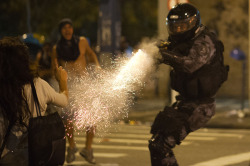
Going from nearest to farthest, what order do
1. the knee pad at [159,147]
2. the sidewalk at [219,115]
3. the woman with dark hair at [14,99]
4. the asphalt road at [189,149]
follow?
the woman with dark hair at [14,99]
the knee pad at [159,147]
the asphalt road at [189,149]
the sidewalk at [219,115]

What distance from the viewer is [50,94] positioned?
4895mm

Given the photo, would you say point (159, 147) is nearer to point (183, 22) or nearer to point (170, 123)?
point (170, 123)

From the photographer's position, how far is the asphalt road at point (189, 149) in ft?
29.4

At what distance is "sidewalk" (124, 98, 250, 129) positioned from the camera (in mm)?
13837

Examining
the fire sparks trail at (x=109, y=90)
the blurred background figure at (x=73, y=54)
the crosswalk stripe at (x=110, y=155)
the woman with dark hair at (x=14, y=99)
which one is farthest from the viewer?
the crosswalk stripe at (x=110, y=155)

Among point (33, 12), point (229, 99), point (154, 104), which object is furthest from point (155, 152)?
point (33, 12)

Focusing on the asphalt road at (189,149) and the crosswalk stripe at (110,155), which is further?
the crosswalk stripe at (110,155)

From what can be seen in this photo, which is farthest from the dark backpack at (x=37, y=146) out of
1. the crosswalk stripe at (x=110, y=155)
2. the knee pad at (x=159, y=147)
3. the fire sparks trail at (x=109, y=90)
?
the crosswalk stripe at (x=110, y=155)

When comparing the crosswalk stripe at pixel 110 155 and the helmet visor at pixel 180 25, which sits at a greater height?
the helmet visor at pixel 180 25

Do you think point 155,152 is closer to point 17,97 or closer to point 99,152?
point 17,97

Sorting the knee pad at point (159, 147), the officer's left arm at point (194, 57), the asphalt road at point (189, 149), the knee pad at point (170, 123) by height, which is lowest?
the asphalt road at point (189, 149)

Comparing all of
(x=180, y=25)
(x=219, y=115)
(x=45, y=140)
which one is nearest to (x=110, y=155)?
(x=180, y=25)

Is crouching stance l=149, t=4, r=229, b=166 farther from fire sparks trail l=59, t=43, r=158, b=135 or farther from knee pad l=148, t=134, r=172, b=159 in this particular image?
fire sparks trail l=59, t=43, r=158, b=135

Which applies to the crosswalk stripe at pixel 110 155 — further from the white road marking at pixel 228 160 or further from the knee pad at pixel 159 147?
Answer: the knee pad at pixel 159 147
